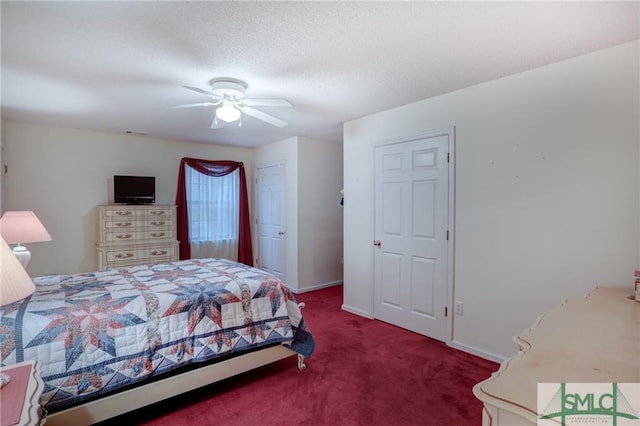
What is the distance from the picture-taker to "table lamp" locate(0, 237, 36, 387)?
3.34 feet

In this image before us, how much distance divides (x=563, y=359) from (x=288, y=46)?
209cm

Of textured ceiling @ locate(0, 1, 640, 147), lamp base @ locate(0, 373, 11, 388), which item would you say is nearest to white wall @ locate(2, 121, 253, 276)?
textured ceiling @ locate(0, 1, 640, 147)

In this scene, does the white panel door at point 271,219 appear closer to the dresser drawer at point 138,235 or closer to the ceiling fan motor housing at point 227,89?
the dresser drawer at point 138,235

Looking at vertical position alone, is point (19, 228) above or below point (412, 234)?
above

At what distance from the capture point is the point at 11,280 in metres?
1.05

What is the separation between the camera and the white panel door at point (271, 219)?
5020mm

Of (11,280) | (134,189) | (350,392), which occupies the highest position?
(134,189)

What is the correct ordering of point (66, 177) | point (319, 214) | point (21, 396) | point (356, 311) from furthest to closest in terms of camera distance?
point (319, 214) → point (66, 177) → point (356, 311) → point (21, 396)

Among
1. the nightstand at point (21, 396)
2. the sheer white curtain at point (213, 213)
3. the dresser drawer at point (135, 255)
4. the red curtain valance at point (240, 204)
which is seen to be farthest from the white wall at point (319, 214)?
the nightstand at point (21, 396)

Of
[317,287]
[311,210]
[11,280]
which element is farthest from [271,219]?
[11,280]

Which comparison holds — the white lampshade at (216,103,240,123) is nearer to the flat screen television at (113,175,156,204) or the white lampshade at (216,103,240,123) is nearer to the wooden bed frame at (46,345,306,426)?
the wooden bed frame at (46,345,306,426)

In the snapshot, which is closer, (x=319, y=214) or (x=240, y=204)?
(x=319, y=214)

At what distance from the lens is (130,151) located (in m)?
4.61

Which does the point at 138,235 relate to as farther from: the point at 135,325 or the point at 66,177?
the point at 135,325
